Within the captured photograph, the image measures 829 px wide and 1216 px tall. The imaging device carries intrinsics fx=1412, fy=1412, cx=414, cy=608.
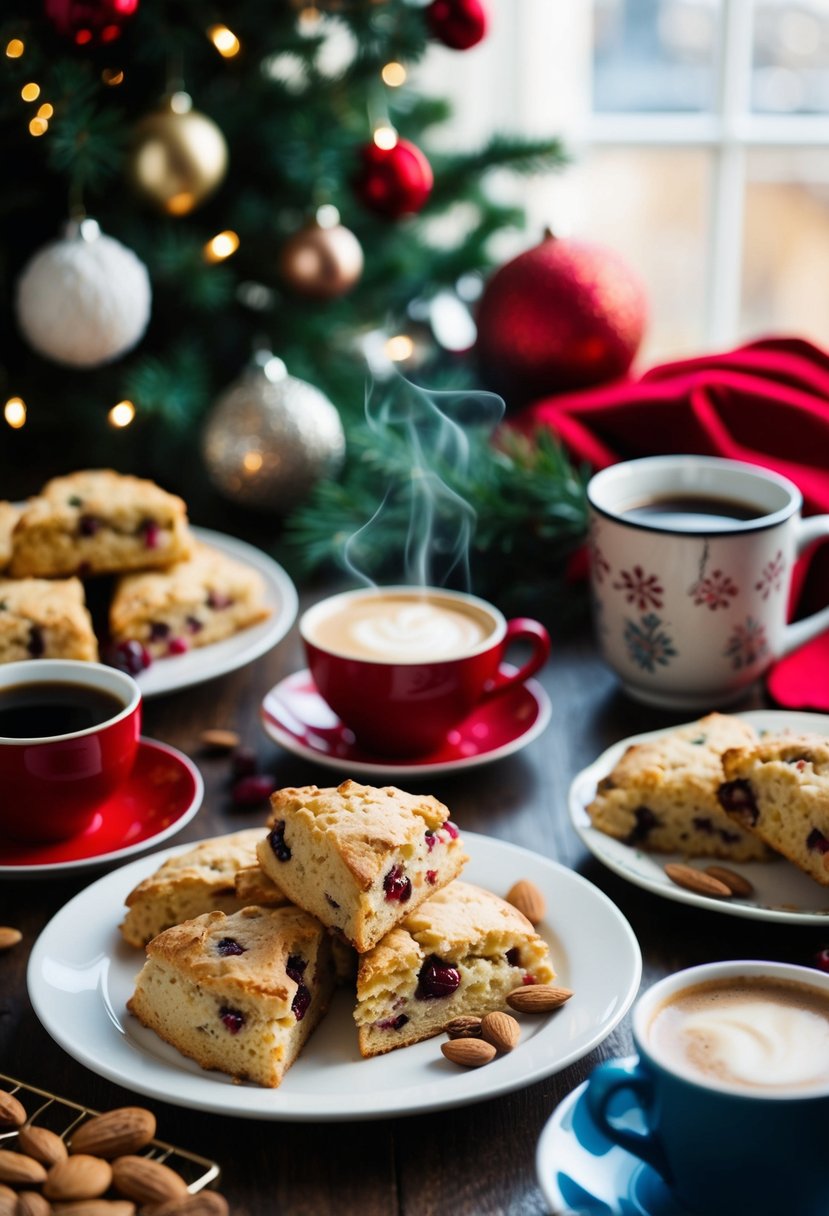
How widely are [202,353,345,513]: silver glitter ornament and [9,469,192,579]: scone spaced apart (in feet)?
0.83

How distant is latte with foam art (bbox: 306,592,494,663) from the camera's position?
5.26ft

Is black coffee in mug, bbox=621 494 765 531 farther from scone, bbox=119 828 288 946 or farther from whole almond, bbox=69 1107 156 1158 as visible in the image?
whole almond, bbox=69 1107 156 1158

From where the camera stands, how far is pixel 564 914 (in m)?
1.24

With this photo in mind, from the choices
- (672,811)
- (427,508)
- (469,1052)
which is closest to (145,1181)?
(469,1052)

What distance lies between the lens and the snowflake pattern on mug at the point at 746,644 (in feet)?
5.54

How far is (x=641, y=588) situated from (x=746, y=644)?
14 cm

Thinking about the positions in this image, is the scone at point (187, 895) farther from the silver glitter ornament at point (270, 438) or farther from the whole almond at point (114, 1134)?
the silver glitter ornament at point (270, 438)

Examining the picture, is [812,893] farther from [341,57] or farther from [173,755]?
[341,57]

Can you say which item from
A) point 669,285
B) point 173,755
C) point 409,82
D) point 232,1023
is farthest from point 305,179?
point 669,285

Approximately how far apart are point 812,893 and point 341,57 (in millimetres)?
2743

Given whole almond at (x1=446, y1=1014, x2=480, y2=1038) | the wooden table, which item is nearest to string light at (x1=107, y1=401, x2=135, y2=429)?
the wooden table

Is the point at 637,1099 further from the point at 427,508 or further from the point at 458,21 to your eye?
the point at 458,21

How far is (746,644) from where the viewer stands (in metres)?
1.70

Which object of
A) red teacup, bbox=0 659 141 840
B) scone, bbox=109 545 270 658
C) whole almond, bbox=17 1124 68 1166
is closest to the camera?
whole almond, bbox=17 1124 68 1166
